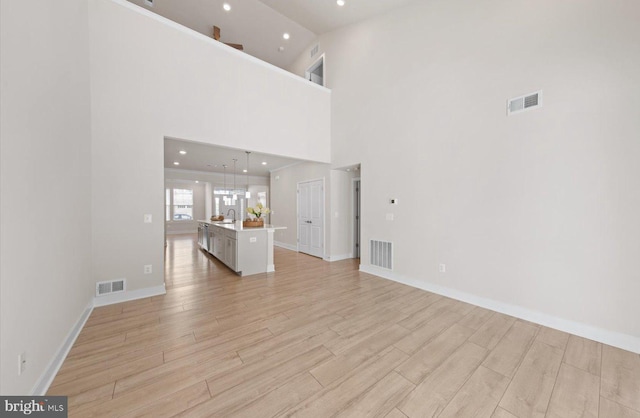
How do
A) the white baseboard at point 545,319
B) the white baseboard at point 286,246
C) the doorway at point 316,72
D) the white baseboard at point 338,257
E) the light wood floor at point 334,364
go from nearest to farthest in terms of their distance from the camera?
the light wood floor at point 334,364 < the white baseboard at point 545,319 < the white baseboard at point 338,257 < the doorway at point 316,72 < the white baseboard at point 286,246

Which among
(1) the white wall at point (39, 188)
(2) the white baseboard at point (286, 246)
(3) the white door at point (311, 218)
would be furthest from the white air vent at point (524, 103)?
(2) the white baseboard at point (286, 246)

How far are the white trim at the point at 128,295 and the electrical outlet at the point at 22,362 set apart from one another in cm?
203

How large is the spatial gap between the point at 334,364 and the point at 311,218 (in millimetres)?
4627

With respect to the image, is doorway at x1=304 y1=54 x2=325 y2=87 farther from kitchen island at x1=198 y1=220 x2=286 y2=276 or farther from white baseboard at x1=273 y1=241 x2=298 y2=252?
white baseboard at x1=273 y1=241 x2=298 y2=252

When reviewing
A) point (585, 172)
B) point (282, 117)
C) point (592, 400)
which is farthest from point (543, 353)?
point (282, 117)

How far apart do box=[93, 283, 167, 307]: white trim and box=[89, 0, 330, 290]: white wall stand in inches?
1.9

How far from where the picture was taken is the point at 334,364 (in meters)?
1.96

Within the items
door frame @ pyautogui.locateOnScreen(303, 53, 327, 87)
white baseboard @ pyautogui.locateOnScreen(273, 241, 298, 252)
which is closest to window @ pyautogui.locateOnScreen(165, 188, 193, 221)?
white baseboard @ pyautogui.locateOnScreen(273, 241, 298, 252)

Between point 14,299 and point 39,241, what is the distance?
18.8 inches

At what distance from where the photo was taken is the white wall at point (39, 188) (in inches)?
52.2

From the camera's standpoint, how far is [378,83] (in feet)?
15.2

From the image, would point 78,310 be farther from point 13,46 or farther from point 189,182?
point 189,182

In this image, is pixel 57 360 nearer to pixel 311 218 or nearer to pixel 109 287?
pixel 109 287

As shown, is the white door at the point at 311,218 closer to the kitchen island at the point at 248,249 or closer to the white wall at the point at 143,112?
the kitchen island at the point at 248,249
